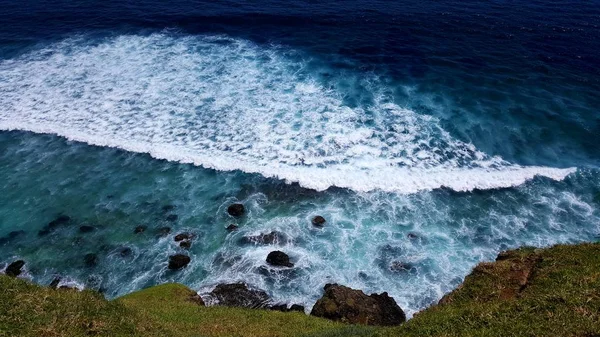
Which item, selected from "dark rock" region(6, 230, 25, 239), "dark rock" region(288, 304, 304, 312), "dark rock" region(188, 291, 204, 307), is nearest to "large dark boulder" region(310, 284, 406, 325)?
"dark rock" region(288, 304, 304, 312)

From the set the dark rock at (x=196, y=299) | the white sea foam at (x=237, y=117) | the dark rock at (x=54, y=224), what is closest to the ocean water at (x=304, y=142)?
the white sea foam at (x=237, y=117)

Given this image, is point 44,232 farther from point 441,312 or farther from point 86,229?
point 441,312

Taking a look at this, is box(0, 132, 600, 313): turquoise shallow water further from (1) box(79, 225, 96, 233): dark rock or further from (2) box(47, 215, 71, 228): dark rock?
(2) box(47, 215, 71, 228): dark rock

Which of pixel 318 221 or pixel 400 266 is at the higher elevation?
pixel 318 221

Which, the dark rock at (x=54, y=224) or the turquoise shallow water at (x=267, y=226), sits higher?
the turquoise shallow water at (x=267, y=226)

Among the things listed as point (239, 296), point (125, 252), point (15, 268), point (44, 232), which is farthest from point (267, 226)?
point (15, 268)

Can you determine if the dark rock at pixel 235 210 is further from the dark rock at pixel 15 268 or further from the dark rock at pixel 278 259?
the dark rock at pixel 15 268

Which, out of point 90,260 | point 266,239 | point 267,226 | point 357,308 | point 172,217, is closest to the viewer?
point 357,308
